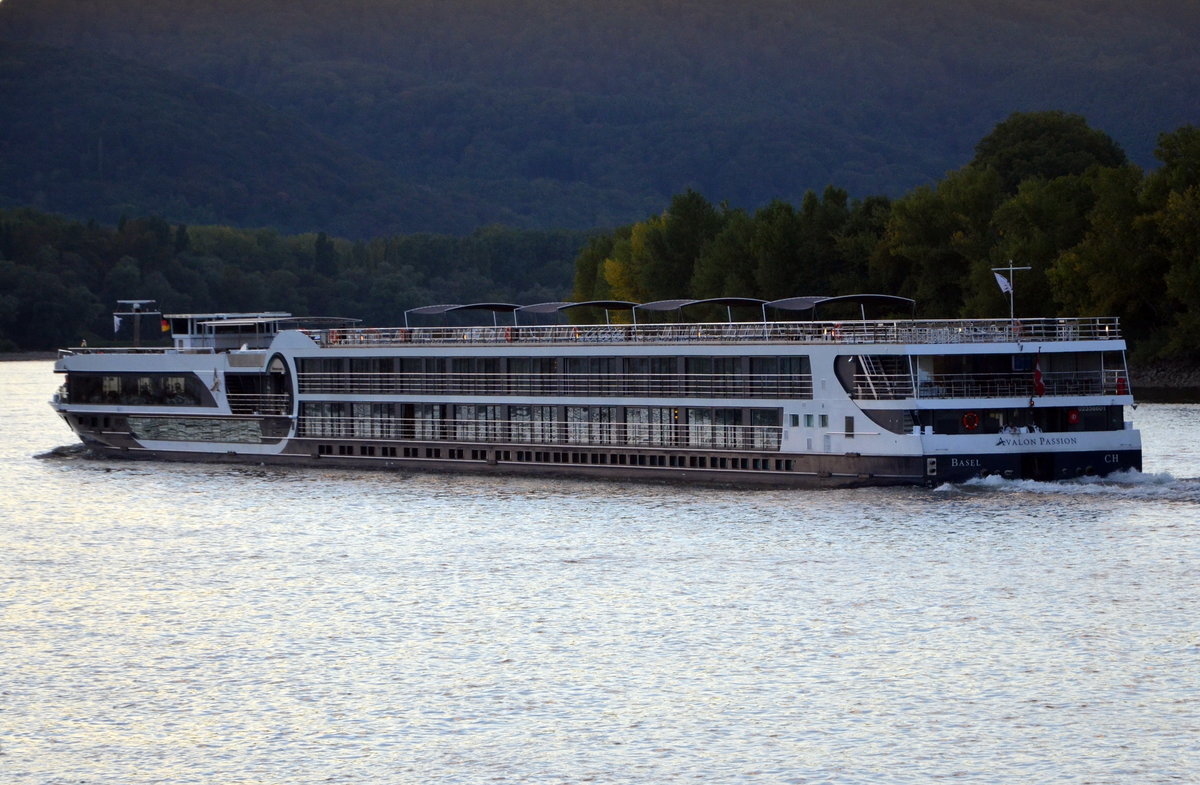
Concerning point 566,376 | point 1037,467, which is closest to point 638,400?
point 566,376

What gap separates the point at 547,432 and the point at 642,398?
4948mm

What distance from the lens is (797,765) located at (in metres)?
29.6

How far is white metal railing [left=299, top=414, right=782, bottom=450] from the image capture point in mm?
58750

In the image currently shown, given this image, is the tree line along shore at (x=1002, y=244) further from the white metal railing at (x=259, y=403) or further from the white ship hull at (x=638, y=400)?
the white metal railing at (x=259, y=403)

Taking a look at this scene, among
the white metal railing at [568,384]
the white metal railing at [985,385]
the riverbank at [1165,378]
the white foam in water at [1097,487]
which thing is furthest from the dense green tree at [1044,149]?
the white foam in water at [1097,487]

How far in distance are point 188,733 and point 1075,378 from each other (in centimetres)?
3245

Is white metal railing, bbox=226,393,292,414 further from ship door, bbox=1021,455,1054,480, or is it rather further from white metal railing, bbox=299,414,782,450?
ship door, bbox=1021,455,1054,480

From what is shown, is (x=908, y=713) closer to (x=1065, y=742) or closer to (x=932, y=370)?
(x=1065, y=742)

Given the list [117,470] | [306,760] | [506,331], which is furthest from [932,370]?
[117,470]

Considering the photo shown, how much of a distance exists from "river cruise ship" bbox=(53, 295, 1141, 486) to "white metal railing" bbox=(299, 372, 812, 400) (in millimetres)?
81

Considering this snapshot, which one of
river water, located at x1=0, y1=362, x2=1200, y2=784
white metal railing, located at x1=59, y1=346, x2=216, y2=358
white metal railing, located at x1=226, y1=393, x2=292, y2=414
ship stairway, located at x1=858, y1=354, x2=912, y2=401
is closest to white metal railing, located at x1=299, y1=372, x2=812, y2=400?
white metal railing, located at x1=226, y1=393, x2=292, y2=414

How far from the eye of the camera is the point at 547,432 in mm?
64500

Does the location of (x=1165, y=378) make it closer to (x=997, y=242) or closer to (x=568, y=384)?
(x=997, y=242)

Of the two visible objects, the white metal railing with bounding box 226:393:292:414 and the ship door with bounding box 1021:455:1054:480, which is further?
the white metal railing with bounding box 226:393:292:414
